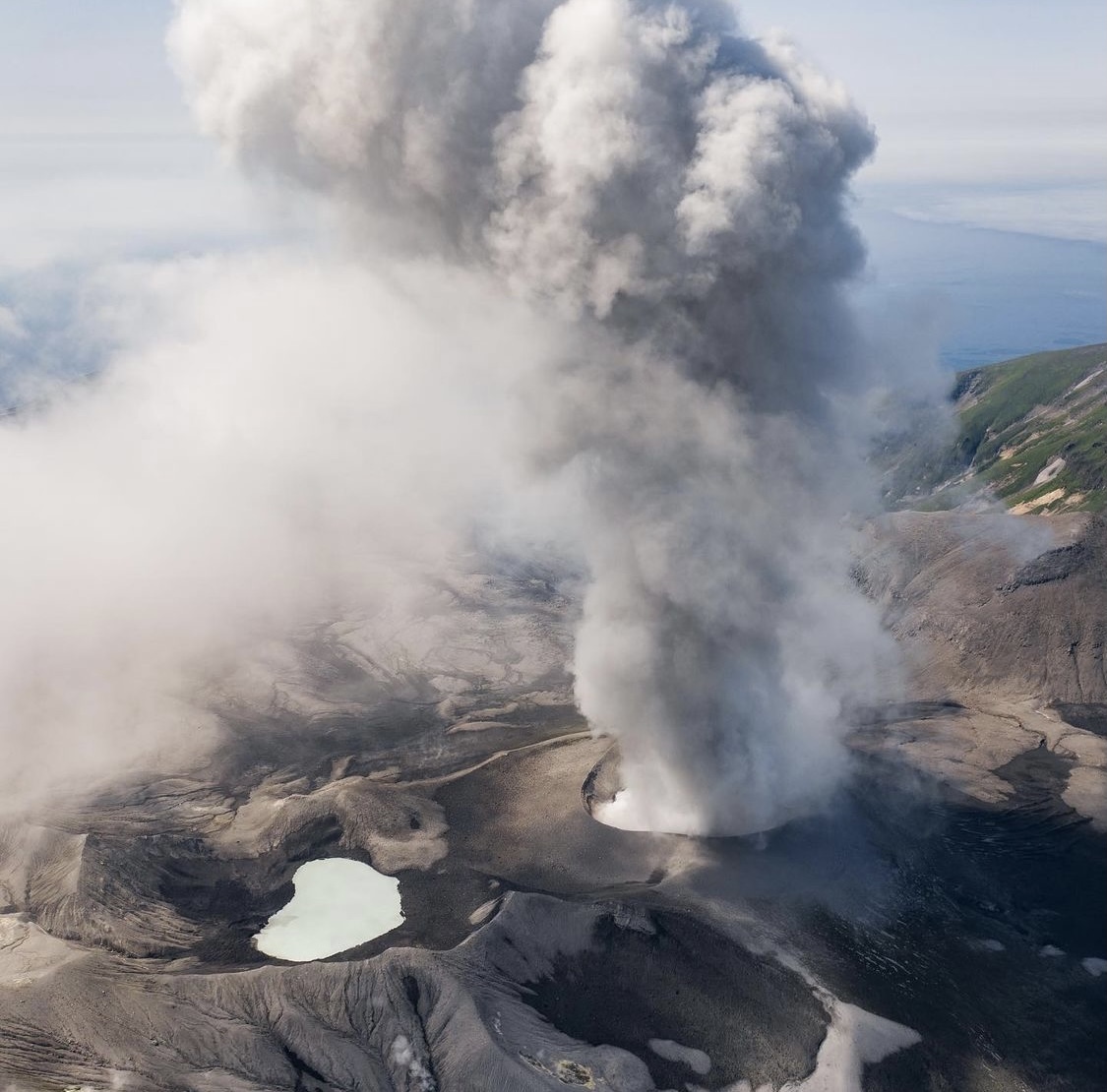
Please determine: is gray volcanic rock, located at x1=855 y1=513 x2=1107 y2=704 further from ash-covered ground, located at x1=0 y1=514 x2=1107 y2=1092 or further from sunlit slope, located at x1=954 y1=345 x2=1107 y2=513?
sunlit slope, located at x1=954 y1=345 x2=1107 y2=513

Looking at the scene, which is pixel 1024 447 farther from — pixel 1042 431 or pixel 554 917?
pixel 554 917

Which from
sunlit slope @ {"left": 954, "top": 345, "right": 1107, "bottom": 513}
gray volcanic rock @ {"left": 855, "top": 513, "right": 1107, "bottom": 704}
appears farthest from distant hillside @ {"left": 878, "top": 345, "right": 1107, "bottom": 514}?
gray volcanic rock @ {"left": 855, "top": 513, "right": 1107, "bottom": 704}

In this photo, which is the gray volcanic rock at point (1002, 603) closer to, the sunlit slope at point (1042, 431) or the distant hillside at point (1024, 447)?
the distant hillside at point (1024, 447)

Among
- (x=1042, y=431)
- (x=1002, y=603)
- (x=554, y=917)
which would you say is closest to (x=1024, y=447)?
(x=1042, y=431)

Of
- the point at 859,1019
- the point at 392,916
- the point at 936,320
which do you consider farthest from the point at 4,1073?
the point at 936,320

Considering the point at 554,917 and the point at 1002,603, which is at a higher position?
the point at 554,917

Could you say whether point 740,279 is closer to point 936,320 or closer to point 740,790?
point 936,320

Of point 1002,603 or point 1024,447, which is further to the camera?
point 1024,447
